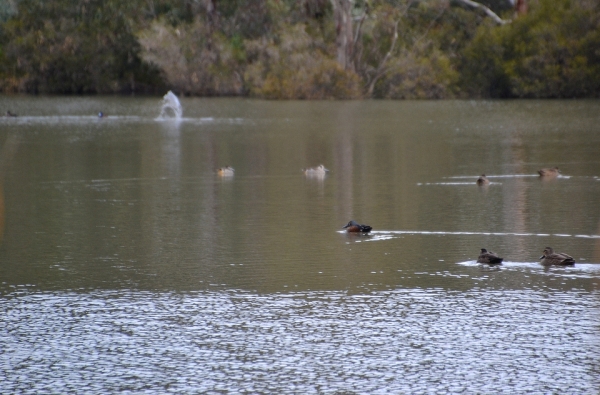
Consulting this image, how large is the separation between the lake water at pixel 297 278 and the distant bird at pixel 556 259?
0.31 feet

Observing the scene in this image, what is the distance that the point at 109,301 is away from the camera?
8.40 m

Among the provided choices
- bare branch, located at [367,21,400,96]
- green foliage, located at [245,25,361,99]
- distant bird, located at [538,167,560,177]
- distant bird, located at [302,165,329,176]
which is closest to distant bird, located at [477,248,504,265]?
distant bird, located at [538,167,560,177]

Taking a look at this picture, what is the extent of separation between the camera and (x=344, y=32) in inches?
2419

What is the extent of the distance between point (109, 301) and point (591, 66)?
2057 inches

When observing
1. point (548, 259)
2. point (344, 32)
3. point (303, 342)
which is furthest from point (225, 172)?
point (344, 32)

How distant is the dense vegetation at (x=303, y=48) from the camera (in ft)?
190

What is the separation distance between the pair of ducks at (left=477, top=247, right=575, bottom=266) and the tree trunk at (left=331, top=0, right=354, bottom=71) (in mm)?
51965

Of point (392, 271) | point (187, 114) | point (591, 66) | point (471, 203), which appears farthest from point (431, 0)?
point (392, 271)

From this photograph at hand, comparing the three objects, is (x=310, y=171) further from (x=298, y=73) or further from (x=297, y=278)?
(x=298, y=73)

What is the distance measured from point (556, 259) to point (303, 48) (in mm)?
52292

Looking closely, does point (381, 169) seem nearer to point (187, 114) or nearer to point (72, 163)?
point (72, 163)

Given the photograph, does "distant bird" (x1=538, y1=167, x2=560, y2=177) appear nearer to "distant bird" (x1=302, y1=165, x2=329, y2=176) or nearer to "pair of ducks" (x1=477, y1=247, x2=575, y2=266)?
"distant bird" (x1=302, y1=165, x2=329, y2=176)

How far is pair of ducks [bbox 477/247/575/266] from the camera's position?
9.50 metres

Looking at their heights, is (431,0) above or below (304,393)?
above
